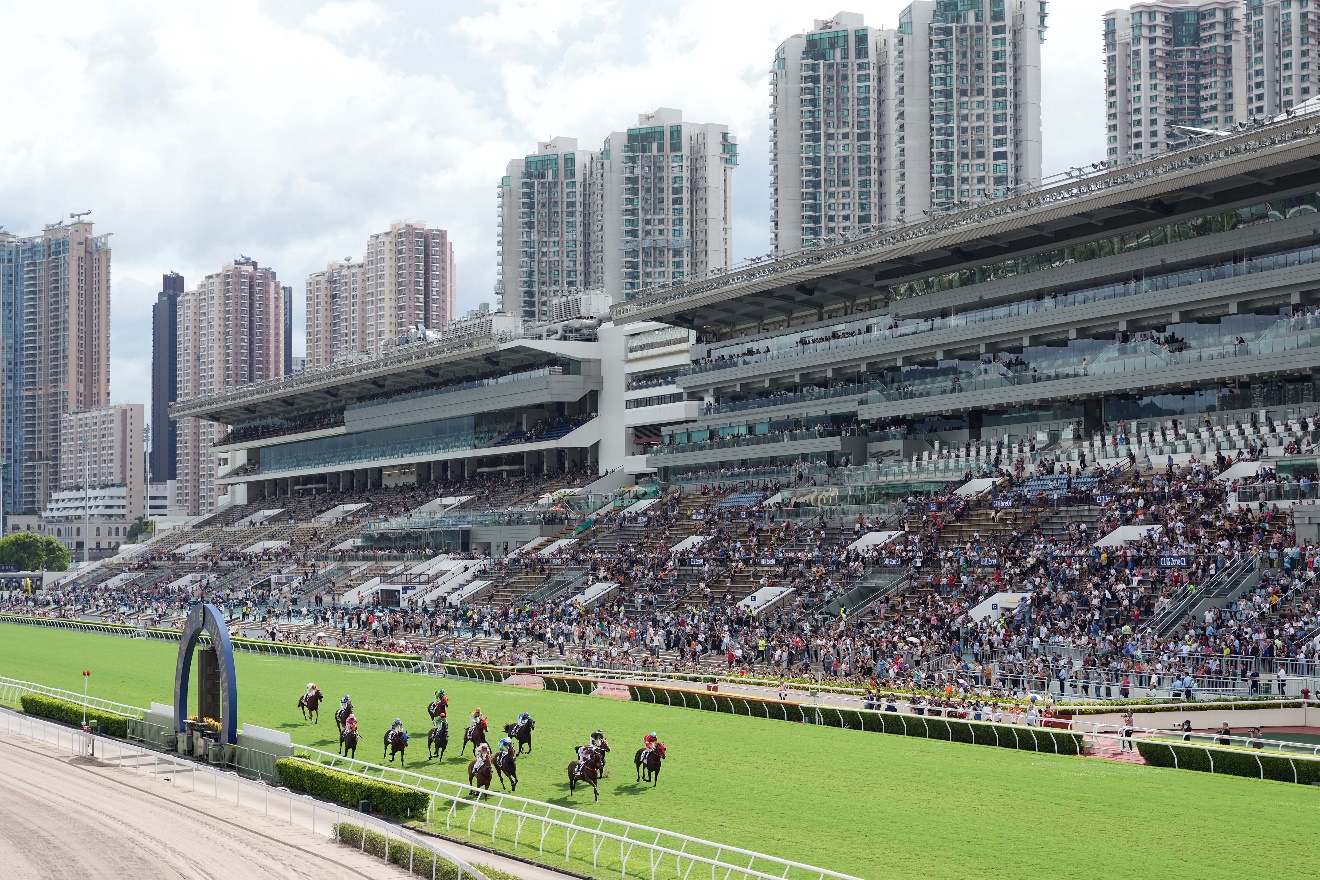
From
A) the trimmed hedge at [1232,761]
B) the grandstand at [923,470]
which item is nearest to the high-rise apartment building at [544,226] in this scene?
the grandstand at [923,470]

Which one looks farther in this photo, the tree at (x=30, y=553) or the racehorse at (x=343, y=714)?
the tree at (x=30, y=553)

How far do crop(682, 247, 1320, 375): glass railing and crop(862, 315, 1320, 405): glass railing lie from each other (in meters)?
2.20

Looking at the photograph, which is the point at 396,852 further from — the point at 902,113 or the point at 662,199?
the point at 662,199

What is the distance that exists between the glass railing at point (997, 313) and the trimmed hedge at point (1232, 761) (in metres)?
26.0

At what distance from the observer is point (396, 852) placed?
20391 millimetres

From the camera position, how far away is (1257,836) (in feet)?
70.8

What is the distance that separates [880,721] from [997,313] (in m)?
29.6

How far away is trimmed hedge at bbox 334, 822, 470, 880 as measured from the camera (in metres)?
19.1

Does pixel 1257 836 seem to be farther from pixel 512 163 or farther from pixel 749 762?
pixel 512 163

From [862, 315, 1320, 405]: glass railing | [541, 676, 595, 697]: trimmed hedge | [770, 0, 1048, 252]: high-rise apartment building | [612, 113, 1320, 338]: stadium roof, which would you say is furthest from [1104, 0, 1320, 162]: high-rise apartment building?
[541, 676, 595, 697]: trimmed hedge

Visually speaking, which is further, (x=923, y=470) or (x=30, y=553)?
(x=30, y=553)

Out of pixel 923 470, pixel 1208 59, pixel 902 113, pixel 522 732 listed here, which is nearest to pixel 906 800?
pixel 522 732

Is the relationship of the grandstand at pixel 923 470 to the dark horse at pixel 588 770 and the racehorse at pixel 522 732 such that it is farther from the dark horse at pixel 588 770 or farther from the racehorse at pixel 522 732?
the dark horse at pixel 588 770

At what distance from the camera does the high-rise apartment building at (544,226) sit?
16025 cm
